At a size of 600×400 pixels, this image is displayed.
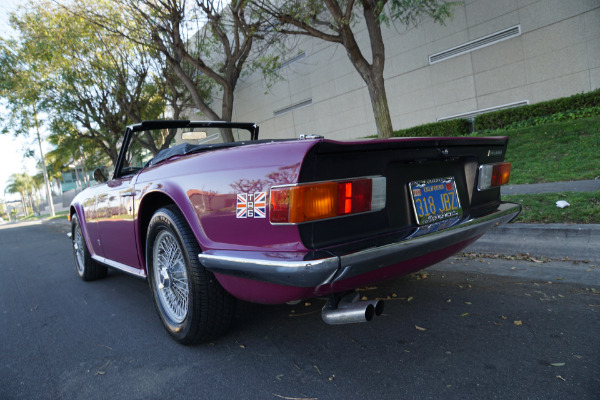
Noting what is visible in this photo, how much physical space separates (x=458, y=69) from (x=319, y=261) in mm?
12202

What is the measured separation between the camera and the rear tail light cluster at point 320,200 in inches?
71.9

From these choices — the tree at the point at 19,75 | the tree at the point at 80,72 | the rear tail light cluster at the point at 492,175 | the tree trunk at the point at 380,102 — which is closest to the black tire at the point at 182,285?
the rear tail light cluster at the point at 492,175

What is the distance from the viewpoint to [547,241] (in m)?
3.96

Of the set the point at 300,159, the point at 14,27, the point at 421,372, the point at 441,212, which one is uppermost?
the point at 14,27

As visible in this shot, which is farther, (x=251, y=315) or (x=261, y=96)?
(x=261, y=96)

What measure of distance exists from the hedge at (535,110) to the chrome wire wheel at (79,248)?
33.5 feet

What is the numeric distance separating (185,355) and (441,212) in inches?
70.6

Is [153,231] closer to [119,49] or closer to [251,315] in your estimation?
[251,315]

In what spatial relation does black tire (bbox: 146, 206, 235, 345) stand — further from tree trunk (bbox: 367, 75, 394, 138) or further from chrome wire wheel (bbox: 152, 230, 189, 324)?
tree trunk (bbox: 367, 75, 394, 138)

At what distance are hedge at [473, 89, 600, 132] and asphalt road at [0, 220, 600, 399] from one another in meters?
7.86

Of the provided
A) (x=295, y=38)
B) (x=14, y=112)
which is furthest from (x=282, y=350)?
(x=14, y=112)

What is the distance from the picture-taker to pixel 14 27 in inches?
551

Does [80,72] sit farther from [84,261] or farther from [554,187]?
[554,187]

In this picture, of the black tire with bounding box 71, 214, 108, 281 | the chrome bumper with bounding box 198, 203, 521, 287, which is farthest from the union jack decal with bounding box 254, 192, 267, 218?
the black tire with bounding box 71, 214, 108, 281
